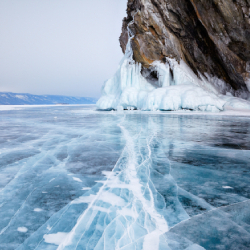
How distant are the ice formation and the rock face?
703 millimetres

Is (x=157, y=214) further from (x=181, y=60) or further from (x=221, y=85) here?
(x=221, y=85)

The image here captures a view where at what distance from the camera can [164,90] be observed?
15172mm

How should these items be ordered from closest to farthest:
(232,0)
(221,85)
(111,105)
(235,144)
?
(235,144)
(232,0)
(111,105)
(221,85)

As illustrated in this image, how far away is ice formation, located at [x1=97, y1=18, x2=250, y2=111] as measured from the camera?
47.2ft

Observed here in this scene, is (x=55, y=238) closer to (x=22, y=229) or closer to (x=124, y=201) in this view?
(x=22, y=229)

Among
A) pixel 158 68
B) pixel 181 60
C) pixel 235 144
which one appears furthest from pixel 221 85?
pixel 235 144

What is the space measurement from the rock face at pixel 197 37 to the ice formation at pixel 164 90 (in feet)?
2.31

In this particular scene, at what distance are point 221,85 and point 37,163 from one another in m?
20.1

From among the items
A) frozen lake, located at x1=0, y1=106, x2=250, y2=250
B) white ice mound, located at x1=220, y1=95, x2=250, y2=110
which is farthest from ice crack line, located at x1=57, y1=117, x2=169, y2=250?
white ice mound, located at x1=220, y1=95, x2=250, y2=110

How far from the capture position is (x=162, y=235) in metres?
1.35

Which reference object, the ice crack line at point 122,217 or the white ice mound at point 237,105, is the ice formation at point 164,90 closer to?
the white ice mound at point 237,105

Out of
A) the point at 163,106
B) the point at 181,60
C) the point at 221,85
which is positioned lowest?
the point at 163,106

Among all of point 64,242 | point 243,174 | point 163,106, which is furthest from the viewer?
point 163,106

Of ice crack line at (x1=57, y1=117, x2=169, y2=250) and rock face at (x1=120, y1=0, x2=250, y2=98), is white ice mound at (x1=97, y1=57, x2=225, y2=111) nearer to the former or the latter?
rock face at (x1=120, y1=0, x2=250, y2=98)
